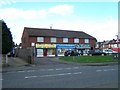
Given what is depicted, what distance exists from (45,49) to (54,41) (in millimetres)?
3691

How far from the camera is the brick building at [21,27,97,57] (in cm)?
7031

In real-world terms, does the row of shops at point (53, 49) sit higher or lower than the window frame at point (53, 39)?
lower

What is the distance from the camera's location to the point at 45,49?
71.3m

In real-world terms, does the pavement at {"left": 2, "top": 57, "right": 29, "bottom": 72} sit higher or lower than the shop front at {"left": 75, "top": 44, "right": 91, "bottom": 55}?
lower

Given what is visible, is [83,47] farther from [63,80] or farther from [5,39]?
[63,80]

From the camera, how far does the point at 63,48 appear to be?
74375 mm

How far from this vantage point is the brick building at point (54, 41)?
7031 cm

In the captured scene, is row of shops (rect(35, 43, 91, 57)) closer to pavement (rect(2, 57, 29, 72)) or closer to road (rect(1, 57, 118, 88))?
pavement (rect(2, 57, 29, 72))

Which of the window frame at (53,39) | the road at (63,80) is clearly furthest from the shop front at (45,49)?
the road at (63,80)

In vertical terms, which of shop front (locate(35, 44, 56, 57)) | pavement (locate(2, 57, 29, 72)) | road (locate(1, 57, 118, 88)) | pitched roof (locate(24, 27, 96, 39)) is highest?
pitched roof (locate(24, 27, 96, 39))

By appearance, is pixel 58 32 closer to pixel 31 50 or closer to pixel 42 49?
pixel 42 49

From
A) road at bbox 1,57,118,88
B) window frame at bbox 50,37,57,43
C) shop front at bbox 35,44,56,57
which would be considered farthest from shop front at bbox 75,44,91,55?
road at bbox 1,57,118,88

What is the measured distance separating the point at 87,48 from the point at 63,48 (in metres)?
9.03

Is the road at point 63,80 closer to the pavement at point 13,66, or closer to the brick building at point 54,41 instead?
the pavement at point 13,66
